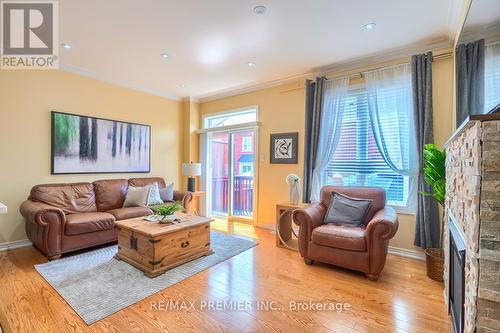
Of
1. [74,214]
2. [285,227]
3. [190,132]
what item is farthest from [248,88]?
[74,214]

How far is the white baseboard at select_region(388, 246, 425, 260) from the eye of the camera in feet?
9.89

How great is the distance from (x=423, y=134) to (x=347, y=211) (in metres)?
1.27

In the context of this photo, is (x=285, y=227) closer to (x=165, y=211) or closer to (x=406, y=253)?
(x=406, y=253)

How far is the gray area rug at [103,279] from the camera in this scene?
77.4 inches

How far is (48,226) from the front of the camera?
109 inches

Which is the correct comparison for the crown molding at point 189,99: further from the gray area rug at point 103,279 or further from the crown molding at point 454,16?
the crown molding at point 454,16

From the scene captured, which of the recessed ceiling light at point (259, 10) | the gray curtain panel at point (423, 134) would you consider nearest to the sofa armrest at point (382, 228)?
the gray curtain panel at point (423, 134)

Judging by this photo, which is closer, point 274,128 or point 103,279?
point 103,279

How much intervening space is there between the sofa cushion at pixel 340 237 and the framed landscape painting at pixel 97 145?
3492 mm

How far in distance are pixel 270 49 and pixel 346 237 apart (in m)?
2.42

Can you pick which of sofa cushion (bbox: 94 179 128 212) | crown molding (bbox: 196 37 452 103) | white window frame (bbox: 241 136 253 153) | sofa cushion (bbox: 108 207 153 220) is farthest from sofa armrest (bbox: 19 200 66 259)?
crown molding (bbox: 196 37 452 103)

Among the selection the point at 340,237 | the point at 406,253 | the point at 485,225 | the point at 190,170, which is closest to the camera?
the point at 485,225

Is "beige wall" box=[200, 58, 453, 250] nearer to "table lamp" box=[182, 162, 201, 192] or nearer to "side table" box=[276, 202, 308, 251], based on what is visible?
"side table" box=[276, 202, 308, 251]

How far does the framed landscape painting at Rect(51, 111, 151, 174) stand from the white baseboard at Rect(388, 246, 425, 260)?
4.29 meters
